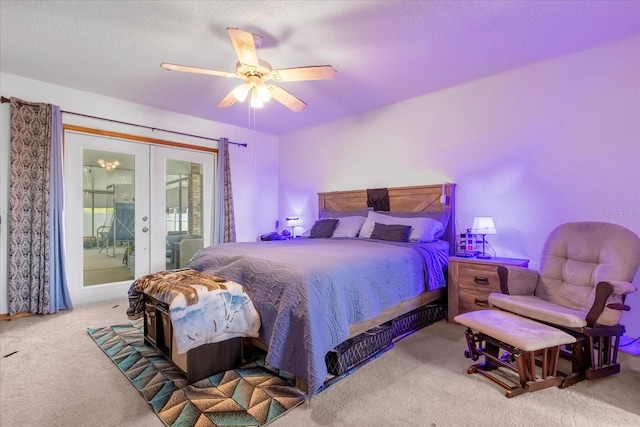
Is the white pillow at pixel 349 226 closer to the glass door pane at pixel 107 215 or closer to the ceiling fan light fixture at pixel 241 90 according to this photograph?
the ceiling fan light fixture at pixel 241 90

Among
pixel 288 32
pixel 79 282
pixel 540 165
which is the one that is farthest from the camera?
pixel 79 282

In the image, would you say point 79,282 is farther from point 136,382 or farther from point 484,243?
point 484,243

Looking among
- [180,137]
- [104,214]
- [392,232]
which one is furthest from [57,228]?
[392,232]

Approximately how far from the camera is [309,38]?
2580 mm

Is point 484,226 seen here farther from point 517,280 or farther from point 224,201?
point 224,201

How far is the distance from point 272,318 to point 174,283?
763 millimetres

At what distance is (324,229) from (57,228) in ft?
10.2

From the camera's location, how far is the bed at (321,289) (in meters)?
1.81

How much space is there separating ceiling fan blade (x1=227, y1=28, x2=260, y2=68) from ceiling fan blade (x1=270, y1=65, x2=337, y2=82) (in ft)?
0.62

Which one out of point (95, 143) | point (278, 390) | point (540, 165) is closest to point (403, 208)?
→ point (540, 165)

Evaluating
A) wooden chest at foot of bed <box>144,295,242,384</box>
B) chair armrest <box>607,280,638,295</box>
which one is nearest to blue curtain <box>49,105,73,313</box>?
wooden chest at foot of bed <box>144,295,242,384</box>

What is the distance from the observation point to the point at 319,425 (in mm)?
1602

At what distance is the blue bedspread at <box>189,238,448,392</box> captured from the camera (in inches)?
70.8

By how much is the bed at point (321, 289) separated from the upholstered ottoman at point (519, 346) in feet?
2.01
